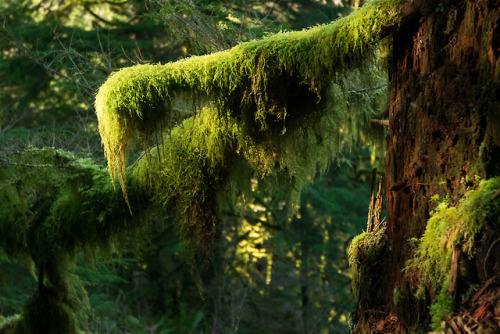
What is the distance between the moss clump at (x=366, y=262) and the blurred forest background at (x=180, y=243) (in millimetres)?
5412

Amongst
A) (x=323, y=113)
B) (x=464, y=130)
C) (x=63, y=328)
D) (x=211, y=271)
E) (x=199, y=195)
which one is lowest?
(x=63, y=328)

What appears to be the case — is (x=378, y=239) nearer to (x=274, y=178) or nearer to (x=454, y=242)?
(x=454, y=242)

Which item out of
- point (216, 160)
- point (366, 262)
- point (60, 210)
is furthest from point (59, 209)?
point (366, 262)

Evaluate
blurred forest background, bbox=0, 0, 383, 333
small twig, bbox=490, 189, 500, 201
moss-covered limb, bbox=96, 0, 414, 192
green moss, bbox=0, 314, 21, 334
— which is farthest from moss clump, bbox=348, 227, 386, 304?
blurred forest background, bbox=0, 0, 383, 333

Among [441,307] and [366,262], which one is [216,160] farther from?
[441,307]

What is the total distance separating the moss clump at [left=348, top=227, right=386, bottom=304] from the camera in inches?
86.3

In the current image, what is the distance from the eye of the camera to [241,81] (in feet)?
8.37

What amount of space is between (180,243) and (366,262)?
708 cm

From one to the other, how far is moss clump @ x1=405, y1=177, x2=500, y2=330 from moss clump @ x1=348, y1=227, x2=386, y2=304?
375 millimetres

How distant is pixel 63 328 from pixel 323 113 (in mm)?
3163

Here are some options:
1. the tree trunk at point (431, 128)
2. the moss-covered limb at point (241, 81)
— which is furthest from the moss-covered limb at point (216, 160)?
the tree trunk at point (431, 128)

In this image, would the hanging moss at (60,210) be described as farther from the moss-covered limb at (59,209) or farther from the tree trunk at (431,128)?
the tree trunk at (431,128)

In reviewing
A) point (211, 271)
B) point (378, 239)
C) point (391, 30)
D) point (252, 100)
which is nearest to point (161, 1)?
point (252, 100)

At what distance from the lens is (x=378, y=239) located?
2.22 m
